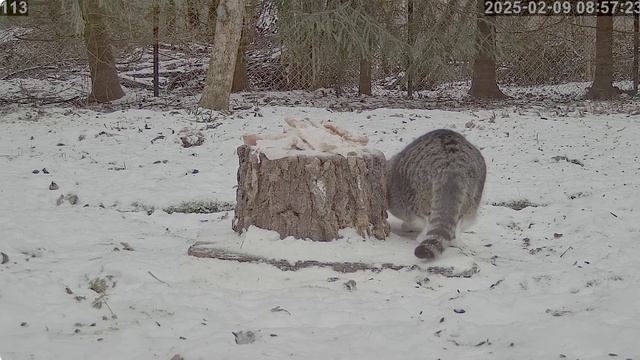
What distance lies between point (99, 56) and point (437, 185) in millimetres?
9191

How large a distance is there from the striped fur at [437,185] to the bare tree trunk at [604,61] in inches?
364

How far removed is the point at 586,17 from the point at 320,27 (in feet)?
20.5

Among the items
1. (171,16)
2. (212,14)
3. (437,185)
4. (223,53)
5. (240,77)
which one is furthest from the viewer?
(240,77)

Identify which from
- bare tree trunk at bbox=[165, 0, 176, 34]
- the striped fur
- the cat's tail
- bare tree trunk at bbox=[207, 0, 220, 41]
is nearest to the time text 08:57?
bare tree trunk at bbox=[207, 0, 220, 41]

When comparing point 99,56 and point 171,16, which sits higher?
point 171,16

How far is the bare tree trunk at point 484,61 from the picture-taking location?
12.3 m

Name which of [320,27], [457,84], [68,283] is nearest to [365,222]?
[68,283]

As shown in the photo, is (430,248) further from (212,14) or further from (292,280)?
(212,14)

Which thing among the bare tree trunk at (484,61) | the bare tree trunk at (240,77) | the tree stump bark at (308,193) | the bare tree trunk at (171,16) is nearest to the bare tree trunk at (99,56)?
the bare tree trunk at (171,16)

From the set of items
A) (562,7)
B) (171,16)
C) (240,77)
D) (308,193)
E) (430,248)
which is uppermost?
(562,7)

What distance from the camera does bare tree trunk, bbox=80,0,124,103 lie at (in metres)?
10.8

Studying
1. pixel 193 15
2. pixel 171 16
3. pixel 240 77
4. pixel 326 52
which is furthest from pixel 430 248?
pixel 240 77

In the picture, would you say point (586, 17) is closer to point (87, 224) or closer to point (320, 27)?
point (320, 27)

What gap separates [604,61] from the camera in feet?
41.7
